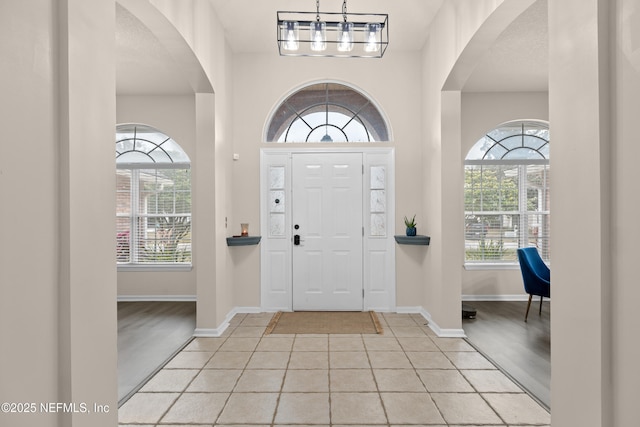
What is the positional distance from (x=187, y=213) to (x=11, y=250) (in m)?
4.65

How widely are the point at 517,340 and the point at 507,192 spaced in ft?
8.83

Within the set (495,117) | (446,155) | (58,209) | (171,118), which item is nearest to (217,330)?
(58,209)

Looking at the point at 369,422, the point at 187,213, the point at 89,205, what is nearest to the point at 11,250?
the point at 89,205

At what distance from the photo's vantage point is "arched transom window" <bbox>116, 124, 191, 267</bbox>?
5.74m

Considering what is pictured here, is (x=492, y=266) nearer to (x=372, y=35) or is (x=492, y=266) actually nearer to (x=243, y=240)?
(x=243, y=240)

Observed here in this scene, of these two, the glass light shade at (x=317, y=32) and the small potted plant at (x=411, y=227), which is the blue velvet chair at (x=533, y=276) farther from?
the glass light shade at (x=317, y=32)

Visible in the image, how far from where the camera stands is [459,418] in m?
2.29

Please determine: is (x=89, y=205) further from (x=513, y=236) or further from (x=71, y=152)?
(x=513, y=236)

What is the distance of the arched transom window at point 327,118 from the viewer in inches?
192

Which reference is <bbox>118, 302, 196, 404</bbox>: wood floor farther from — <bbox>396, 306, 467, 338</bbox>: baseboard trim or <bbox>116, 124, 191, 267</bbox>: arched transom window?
<bbox>396, 306, 467, 338</bbox>: baseboard trim

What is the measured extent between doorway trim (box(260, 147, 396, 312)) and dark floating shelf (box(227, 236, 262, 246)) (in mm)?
215

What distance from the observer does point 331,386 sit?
107 inches

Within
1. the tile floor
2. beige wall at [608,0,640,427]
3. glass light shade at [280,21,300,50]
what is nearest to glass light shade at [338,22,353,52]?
glass light shade at [280,21,300,50]

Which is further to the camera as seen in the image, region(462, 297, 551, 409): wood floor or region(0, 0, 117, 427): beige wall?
region(462, 297, 551, 409): wood floor
